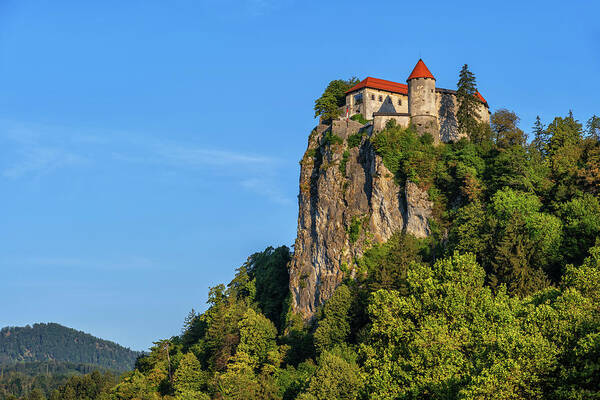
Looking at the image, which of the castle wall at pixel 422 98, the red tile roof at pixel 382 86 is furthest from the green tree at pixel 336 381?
the red tile roof at pixel 382 86

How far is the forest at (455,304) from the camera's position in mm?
41500

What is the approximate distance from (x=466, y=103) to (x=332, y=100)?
58.5 feet

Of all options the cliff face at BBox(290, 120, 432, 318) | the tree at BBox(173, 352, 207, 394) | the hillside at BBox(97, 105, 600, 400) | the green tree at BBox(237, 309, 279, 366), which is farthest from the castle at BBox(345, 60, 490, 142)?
the tree at BBox(173, 352, 207, 394)

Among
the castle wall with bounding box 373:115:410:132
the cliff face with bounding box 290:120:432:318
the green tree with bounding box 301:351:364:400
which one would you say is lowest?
the green tree with bounding box 301:351:364:400

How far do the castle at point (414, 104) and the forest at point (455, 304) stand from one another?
1916 mm

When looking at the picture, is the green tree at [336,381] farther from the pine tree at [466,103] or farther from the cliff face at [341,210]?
the pine tree at [466,103]

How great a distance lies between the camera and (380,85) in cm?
8806

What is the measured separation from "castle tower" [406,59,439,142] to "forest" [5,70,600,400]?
1.37 m

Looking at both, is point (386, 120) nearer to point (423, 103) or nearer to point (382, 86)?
point (423, 103)

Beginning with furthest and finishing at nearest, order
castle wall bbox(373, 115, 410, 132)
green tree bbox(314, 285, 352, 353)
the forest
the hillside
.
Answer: castle wall bbox(373, 115, 410, 132), green tree bbox(314, 285, 352, 353), the hillside, the forest

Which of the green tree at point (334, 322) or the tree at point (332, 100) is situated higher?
the tree at point (332, 100)

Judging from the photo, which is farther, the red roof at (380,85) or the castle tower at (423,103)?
the red roof at (380,85)

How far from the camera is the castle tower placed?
77.3 metres

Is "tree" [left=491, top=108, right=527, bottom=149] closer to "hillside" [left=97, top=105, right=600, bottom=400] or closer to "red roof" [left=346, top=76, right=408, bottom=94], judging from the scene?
"hillside" [left=97, top=105, right=600, bottom=400]
